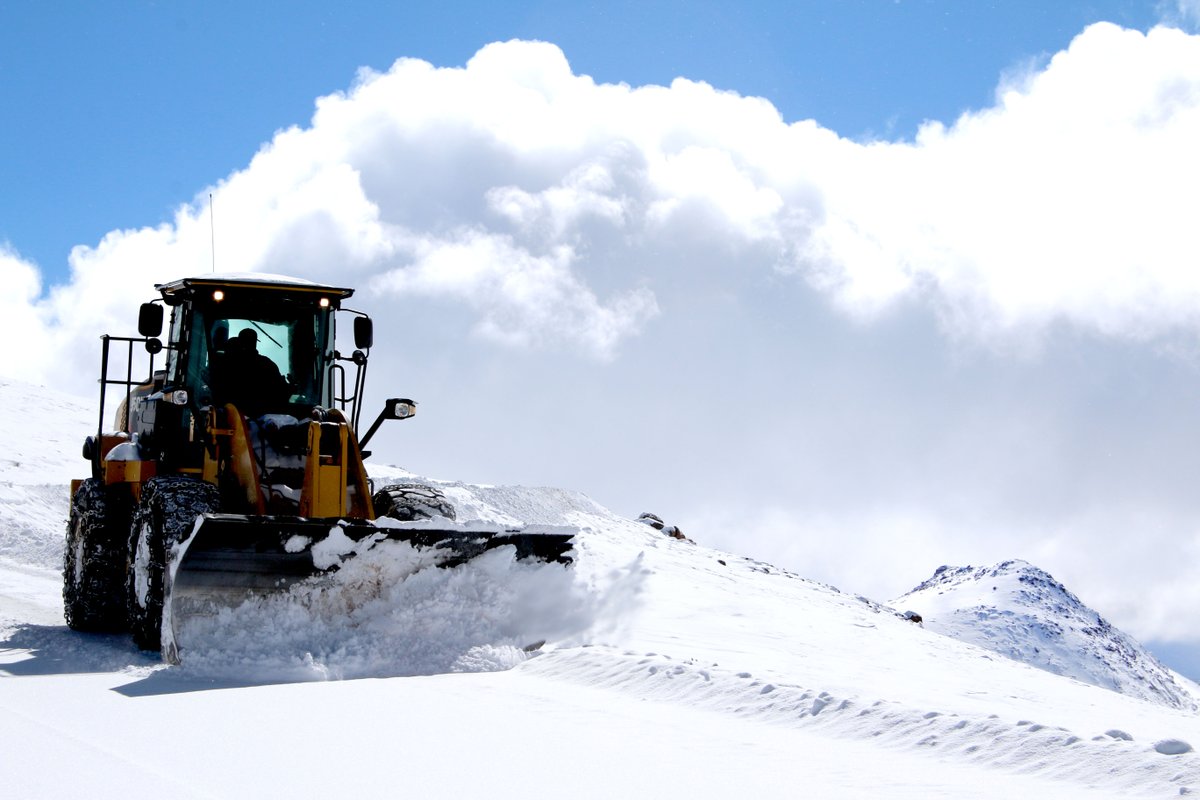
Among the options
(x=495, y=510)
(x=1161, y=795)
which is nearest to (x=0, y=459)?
(x=495, y=510)

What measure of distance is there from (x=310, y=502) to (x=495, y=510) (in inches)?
521

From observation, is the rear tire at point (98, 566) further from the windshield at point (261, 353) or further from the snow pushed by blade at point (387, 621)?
the snow pushed by blade at point (387, 621)

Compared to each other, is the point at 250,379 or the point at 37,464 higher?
the point at 250,379

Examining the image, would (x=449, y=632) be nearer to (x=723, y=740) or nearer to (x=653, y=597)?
(x=723, y=740)

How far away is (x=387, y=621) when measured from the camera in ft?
26.9

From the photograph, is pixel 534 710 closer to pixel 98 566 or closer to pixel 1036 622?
pixel 98 566

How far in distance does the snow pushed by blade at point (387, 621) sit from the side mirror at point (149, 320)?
2.65 meters

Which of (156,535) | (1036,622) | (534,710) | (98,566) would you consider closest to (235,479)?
(156,535)

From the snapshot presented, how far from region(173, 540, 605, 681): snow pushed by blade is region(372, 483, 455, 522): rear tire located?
1.25 meters

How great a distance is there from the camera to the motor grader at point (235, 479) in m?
7.93

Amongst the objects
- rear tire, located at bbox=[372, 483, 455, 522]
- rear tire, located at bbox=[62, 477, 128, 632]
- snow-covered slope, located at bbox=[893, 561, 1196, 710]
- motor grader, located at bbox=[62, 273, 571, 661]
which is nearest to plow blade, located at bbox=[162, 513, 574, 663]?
motor grader, located at bbox=[62, 273, 571, 661]

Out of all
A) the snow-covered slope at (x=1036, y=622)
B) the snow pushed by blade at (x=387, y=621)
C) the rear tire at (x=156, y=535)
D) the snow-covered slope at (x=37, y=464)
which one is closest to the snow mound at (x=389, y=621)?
the snow pushed by blade at (x=387, y=621)

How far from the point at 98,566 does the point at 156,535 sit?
176 cm

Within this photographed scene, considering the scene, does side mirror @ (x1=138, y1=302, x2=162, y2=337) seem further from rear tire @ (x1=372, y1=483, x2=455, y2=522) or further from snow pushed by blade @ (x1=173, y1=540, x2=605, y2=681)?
snow pushed by blade @ (x1=173, y1=540, x2=605, y2=681)
